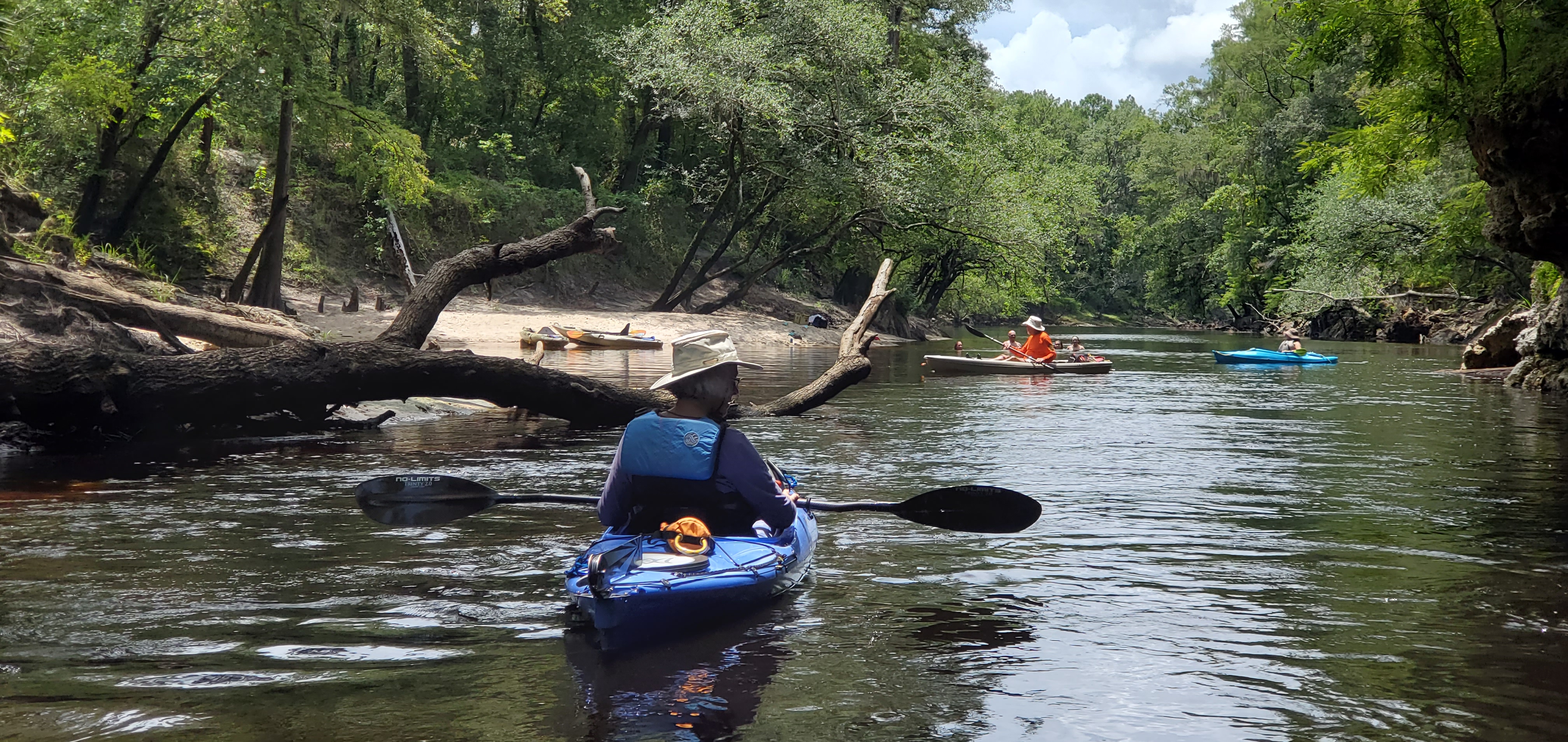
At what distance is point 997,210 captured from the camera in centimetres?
3488

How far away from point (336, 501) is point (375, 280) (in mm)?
24820

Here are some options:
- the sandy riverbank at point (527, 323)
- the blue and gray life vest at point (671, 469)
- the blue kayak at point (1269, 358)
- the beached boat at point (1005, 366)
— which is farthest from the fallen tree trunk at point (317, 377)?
the blue kayak at point (1269, 358)

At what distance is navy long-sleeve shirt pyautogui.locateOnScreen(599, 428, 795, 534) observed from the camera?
230 inches

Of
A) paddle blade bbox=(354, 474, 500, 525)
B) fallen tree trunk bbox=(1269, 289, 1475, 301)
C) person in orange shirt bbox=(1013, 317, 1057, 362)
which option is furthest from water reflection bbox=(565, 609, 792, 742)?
fallen tree trunk bbox=(1269, 289, 1475, 301)

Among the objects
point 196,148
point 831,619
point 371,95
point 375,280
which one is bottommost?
point 831,619

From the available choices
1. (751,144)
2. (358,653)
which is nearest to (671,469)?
(358,653)

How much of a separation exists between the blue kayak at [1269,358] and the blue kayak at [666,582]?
27.6 meters

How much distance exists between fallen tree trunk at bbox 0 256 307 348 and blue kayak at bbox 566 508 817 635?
8863 mm

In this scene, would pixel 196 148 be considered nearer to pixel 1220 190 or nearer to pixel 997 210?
pixel 997 210

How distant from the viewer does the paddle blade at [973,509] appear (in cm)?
709

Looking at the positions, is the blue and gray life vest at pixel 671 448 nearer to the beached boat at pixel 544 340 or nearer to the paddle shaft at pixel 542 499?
the paddle shaft at pixel 542 499

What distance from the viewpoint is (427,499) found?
694cm

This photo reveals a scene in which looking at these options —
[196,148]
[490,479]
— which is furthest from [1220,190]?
[490,479]

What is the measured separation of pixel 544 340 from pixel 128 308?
49.4ft
